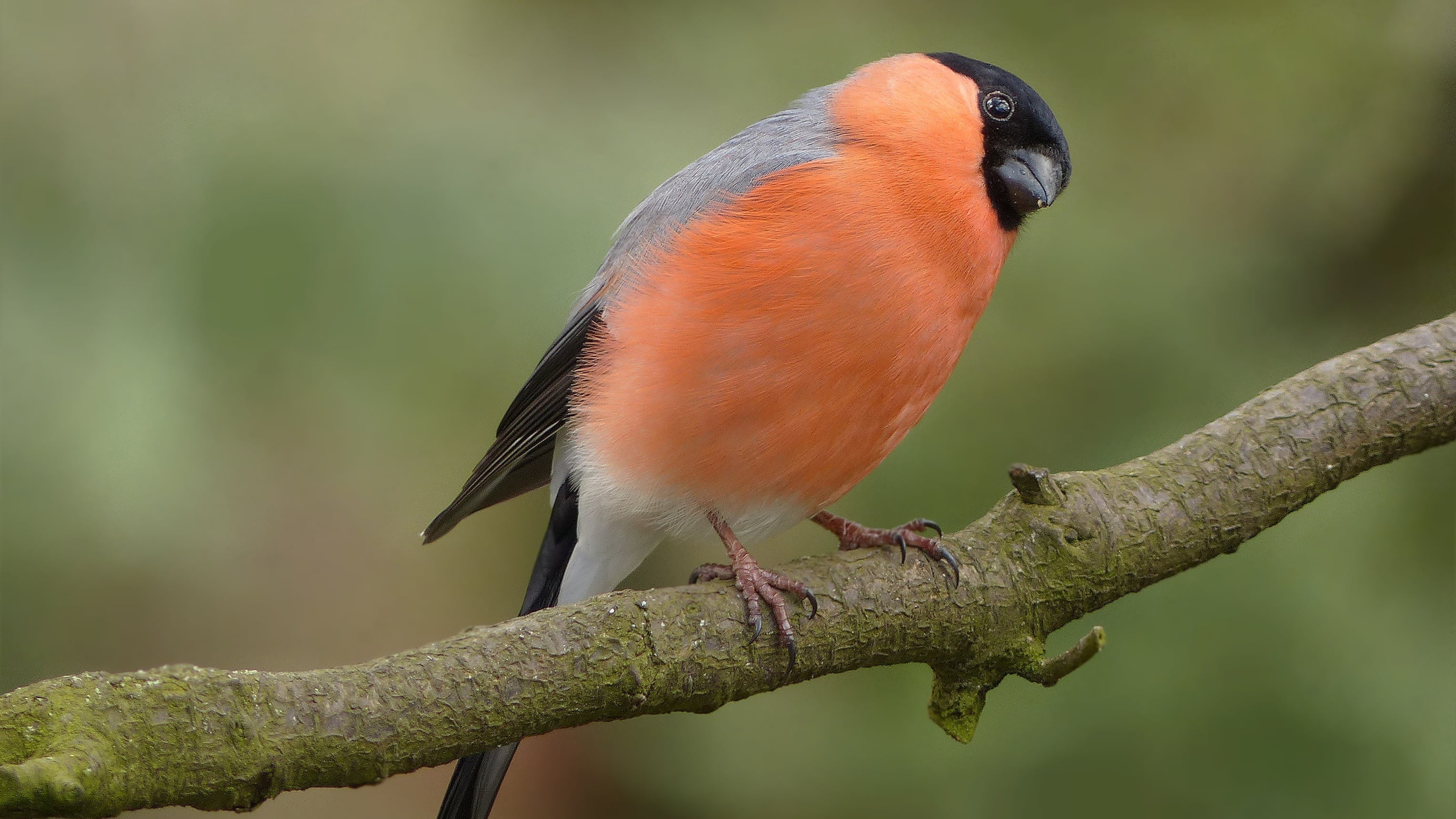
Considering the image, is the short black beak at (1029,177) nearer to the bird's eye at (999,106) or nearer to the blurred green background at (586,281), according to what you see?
the bird's eye at (999,106)

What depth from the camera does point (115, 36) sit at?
304cm

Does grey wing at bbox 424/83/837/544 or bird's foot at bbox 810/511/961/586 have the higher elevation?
grey wing at bbox 424/83/837/544

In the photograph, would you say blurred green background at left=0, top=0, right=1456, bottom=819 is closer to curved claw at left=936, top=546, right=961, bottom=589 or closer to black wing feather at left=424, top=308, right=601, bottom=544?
black wing feather at left=424, top=308, right=601, bottom=544

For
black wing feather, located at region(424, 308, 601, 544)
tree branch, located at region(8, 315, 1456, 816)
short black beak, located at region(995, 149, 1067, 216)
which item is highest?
short black beak, located at region(995, 149, 1067, 216)

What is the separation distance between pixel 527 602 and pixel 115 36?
5.42ft

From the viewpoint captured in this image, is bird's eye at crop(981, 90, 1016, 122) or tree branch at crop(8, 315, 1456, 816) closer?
tree branch at crop(8, 315, 1456, 816)

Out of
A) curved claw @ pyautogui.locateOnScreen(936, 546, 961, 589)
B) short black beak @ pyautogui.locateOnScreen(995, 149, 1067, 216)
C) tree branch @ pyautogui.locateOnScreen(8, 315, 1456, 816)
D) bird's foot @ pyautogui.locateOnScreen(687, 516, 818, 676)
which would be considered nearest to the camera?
tree branch @ pyautogui.locateOnScreen(8, 315, 1456, 816)

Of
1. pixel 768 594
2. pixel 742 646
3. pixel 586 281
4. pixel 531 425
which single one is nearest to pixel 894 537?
pixel 768 594

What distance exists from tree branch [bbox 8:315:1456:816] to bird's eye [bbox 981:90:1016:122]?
2.64 ft

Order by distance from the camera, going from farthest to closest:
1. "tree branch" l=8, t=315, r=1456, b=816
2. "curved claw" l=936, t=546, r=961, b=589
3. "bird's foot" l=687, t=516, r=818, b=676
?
"curved claw" l=936, t=546, r=961, b=589 → "bird's foot" l=687, t=516, r=818, b=676 → "tree branch" l=8, t=315, r=1456, b=816

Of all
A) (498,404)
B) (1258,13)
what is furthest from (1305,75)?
(498,404)

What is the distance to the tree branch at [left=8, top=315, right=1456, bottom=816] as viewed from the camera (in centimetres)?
164

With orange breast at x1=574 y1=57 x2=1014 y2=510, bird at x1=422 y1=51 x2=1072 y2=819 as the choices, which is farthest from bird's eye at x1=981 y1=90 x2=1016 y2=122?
orange breast at x1=574 y1=57 x2=1014 y2=510

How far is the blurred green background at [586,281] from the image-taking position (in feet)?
8.97
